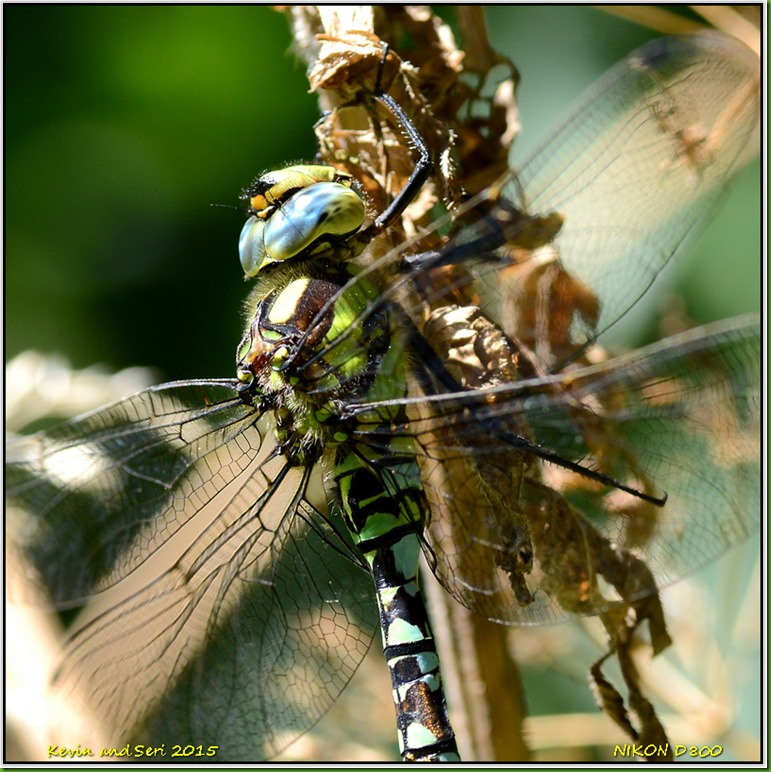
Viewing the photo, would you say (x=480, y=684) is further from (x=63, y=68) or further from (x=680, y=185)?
(x=63, y=68)

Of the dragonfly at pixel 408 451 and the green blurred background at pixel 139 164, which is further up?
the green blurred background at pixel 139 164

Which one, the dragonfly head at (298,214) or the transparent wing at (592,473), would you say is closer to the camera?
the transparent wing at (592,473)

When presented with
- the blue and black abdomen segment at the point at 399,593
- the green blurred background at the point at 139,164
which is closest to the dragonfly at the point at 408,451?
the blue and black abdomen segment at the point at 399,593

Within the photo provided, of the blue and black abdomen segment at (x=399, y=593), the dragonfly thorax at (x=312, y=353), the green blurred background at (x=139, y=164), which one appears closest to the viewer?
the dragonfly thorax at (x=312, y=353)

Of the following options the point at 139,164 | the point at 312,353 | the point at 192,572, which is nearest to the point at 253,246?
the point at 312,353

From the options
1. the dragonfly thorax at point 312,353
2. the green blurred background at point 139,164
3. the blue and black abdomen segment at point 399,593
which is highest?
the green blurred background at point 139,164

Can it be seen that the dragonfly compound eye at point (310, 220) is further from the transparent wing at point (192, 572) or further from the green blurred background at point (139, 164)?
the green blurred background at point (139, 164)

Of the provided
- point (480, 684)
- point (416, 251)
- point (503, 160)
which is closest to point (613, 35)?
point (503, 160)
